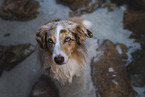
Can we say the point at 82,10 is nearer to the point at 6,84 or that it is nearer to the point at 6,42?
the point at 6,42

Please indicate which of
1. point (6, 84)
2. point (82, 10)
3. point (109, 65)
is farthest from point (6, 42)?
point (109, 65)

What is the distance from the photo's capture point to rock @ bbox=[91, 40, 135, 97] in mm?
2703

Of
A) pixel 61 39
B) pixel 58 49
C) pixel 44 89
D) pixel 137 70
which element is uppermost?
pixel 61 39

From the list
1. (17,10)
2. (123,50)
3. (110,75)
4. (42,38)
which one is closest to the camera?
(42,38)

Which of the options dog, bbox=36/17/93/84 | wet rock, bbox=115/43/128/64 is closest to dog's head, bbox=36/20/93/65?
dog, bbox=36/17/93/84

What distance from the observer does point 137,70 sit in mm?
3221

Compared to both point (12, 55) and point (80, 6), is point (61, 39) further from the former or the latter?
point (80, 6)

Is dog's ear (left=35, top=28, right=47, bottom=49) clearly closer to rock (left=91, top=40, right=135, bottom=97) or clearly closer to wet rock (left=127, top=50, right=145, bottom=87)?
rock (left=91, top=40, right=135, bottom=97)

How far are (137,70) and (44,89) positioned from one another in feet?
6.98

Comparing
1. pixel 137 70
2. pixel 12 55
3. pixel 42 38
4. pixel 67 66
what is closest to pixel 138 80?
pixel 137 70

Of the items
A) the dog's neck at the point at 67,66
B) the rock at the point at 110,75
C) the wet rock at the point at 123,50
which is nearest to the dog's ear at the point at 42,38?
the dog's neck at the point at 67,66

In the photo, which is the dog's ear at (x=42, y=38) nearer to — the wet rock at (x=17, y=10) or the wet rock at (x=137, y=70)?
the wet rock at (x=17, y=10)

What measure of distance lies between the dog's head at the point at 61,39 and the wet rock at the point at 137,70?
1.55 meters

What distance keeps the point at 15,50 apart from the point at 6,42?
0.39 meters
